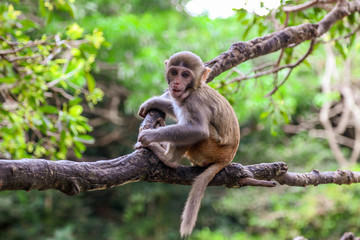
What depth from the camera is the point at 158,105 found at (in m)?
2.57

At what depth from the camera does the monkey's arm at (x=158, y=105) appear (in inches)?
99.5

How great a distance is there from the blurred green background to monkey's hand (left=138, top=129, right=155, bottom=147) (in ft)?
3.56

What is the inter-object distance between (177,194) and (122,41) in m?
4.26

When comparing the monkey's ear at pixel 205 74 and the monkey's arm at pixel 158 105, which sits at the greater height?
the monkey's ear at pixel 205 74

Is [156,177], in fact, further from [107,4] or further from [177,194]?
[177,194]

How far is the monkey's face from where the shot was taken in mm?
2568

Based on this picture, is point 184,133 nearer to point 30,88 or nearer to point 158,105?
point 158,105

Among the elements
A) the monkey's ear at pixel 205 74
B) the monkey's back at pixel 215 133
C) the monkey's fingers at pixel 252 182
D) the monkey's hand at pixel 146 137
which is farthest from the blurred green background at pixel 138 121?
the monkey's fingers at pixel 252 182

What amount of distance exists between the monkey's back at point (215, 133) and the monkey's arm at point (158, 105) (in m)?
0.14

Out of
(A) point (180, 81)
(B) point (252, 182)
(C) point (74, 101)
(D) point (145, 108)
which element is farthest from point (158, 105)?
(C) point (74, 101)

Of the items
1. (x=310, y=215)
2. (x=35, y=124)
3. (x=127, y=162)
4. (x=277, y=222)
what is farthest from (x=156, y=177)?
(x=277, y=222)

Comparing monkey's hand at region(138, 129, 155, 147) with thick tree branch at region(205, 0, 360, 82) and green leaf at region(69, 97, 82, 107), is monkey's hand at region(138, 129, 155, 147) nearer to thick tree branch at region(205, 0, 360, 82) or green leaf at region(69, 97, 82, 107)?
thick tree branch at region(205, 0, 360, 82)

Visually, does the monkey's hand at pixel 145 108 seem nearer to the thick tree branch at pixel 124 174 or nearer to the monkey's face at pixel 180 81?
the thick tree branch at pixel 124 174

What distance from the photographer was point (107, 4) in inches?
313
